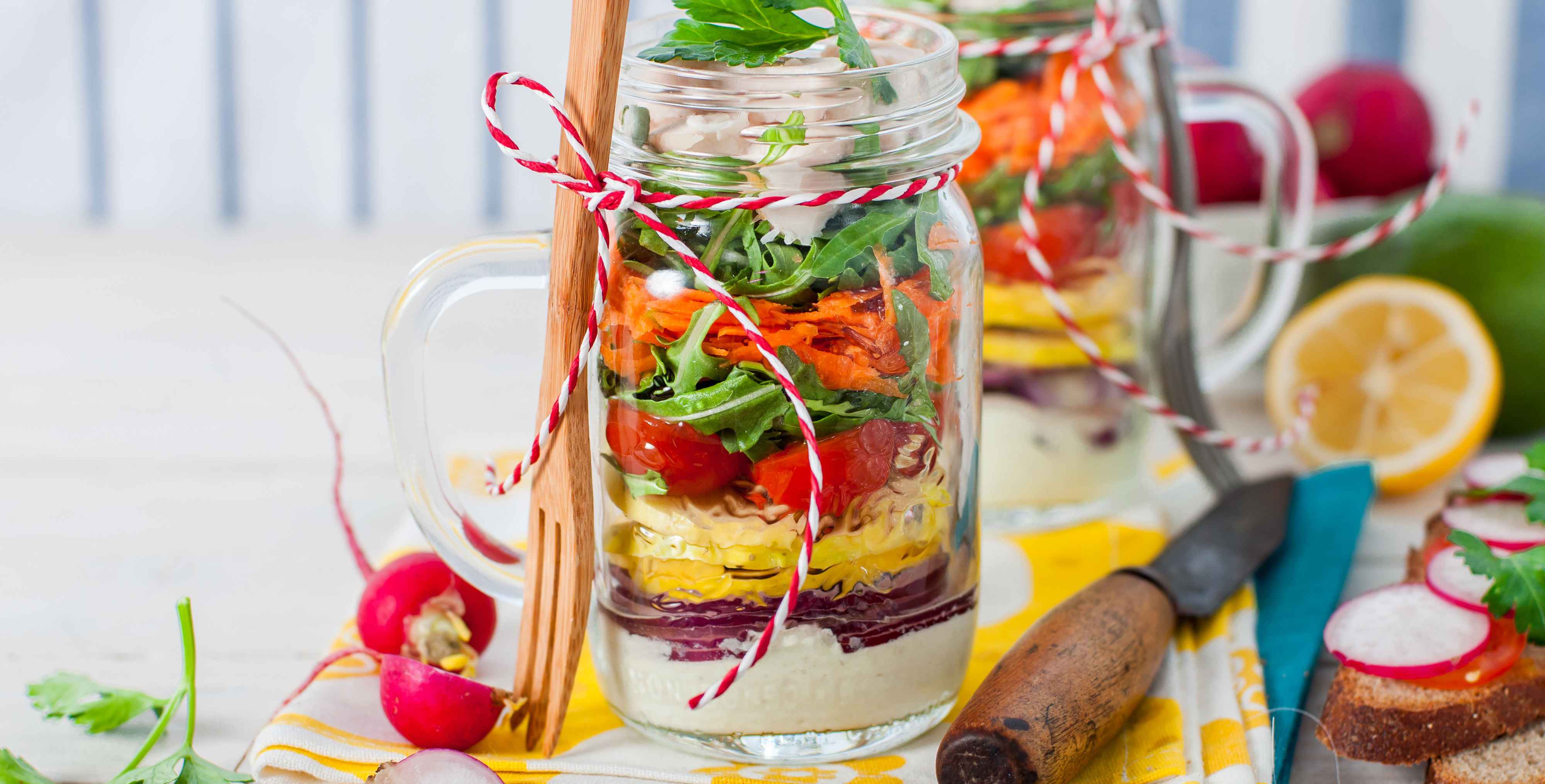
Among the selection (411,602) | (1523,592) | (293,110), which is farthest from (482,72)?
(1523,592)

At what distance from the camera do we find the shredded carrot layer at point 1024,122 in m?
1.23

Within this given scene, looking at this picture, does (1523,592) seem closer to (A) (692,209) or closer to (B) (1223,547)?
(B) (1223,547)

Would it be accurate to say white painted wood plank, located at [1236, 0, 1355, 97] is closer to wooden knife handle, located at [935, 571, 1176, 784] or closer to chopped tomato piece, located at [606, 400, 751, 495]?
wooden knife handle, located at [935, 571, 1176, 784]

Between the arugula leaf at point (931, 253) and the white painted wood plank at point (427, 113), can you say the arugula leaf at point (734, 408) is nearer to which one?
the arugula leaf at point (931, 253)

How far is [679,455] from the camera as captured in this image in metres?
0.83

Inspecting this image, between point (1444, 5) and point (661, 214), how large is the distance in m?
2.25

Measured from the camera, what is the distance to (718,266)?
82 cm

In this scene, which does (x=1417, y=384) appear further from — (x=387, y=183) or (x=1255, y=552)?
(x=387, y=183)

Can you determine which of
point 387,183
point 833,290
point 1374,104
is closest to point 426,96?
point 387,183

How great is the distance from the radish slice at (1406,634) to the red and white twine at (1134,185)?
26cm

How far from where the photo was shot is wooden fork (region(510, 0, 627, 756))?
2.65ft

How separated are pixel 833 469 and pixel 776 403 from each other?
54 millimetres

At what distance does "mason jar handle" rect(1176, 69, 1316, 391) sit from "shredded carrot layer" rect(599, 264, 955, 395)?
0.64 m

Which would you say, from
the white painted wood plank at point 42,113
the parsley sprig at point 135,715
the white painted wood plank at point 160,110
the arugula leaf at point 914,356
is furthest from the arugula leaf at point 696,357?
the white painted wood plank at point 42,113
